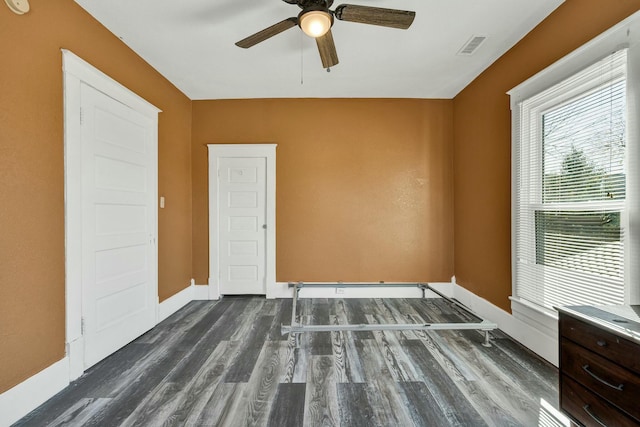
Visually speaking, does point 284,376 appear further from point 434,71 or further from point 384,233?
point 434,71

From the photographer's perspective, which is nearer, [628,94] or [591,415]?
[591,415]

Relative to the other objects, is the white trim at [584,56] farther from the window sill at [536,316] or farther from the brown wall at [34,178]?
the brown wall at [34,178]

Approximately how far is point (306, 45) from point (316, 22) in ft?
3.29

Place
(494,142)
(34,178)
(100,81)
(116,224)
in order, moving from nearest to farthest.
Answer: (34,178) → (100,81) → (116,224) → (494,142)

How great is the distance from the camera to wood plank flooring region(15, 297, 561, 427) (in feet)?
5.52

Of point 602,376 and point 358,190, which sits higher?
point 358,190

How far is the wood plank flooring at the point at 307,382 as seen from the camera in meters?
1.68

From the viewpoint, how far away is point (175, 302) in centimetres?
352

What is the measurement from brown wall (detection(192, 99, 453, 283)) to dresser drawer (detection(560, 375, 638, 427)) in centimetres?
251

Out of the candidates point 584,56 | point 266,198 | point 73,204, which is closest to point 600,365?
point 584,56

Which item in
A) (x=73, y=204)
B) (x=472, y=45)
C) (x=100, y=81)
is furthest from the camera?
(x=472, y=45)

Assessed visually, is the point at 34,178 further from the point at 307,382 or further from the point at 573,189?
the point at 573,189

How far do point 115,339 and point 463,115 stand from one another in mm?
4599

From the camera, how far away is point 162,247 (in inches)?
129
